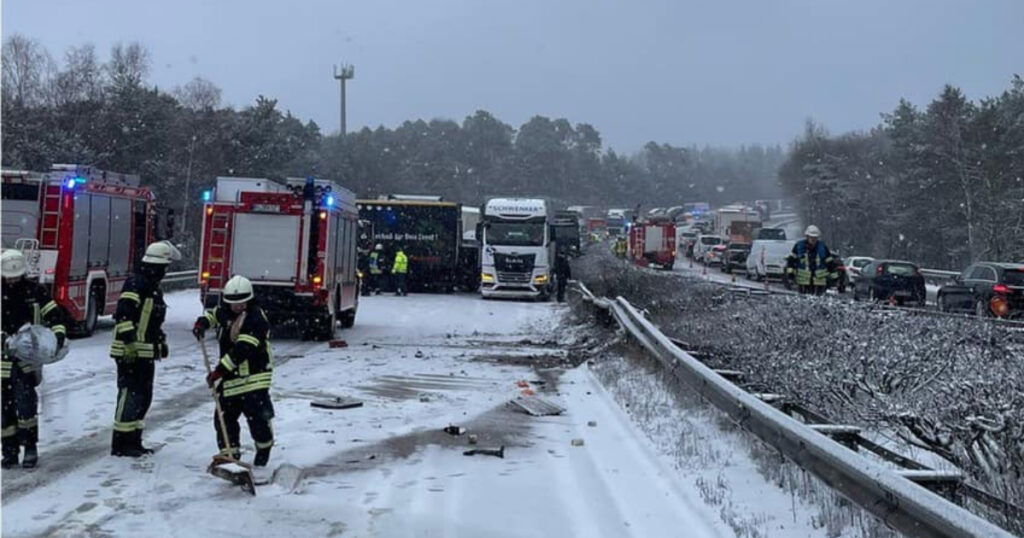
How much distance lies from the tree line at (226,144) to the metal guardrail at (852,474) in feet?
96.2

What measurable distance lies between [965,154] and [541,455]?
54.2m

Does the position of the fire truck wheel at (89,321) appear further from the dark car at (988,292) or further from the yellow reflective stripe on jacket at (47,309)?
the dark car at (988,292)

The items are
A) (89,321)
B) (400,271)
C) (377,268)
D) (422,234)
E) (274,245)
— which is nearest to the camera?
(274,245)

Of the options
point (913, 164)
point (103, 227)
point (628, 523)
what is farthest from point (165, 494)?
point (913, 164)

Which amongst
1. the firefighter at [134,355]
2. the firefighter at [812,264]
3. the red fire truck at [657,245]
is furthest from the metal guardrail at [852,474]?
the red fire truck at [657,245]

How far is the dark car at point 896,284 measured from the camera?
2910 cm

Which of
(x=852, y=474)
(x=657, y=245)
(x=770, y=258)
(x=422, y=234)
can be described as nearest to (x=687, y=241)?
(x=657, y=245)

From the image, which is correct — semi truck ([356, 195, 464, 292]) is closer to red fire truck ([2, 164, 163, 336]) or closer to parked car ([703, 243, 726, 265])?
red fire truck ([2, 164, 163, 336])

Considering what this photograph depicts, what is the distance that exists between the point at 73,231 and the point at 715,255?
169 feet

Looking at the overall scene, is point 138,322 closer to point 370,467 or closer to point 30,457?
point 30,457

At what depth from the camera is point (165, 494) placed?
7.18m

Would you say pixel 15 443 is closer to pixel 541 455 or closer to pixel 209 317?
pixel 209 317

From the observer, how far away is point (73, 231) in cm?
1745

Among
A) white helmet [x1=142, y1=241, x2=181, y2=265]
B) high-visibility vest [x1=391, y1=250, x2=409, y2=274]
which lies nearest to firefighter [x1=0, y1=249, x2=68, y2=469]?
white helmet [x1=142, y1=241, x2=181, y2=265]
